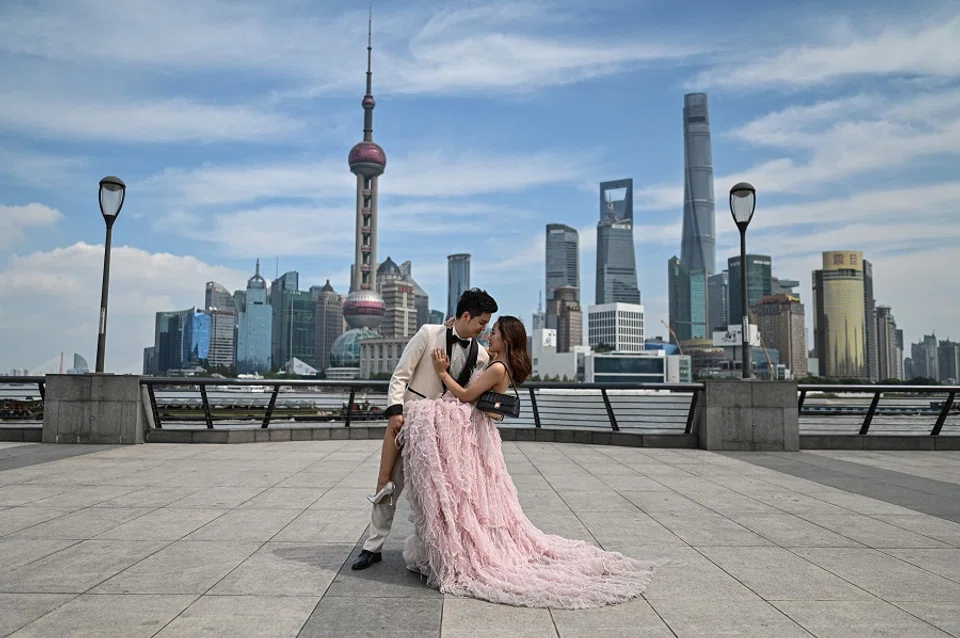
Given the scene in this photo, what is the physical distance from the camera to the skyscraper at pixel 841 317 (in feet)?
578

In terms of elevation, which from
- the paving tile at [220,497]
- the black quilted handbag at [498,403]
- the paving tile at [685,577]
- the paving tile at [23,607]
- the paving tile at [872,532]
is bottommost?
the paving tile at [872,532]

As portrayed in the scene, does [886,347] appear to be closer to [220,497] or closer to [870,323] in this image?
[870,323]

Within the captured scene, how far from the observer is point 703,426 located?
12391 mm

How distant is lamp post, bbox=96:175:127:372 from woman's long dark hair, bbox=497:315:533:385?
9.97 metres

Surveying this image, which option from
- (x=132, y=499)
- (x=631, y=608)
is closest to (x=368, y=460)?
(x=132, y=499)

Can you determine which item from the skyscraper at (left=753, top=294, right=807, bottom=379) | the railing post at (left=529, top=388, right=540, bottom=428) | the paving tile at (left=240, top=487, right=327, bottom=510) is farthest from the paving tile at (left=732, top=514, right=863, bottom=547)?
the skyscraper at (left=753, top=294, right=807, bottom=379)

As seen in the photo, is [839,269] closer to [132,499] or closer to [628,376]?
[628,376]

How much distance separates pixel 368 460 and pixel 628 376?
122243 mm

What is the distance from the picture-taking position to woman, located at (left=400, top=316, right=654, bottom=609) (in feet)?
13.7

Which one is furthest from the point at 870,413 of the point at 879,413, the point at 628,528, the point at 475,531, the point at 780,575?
the point at 475,531

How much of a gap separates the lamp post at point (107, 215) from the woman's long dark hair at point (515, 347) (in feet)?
32.7

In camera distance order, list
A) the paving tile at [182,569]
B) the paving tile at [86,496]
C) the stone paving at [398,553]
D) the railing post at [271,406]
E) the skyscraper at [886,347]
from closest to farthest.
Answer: the stone paving at [398,553] → the paving tile at [182,569] → the paving tile at [86,496] → the railing post at [271,406] → the skyscraper at [886,347]

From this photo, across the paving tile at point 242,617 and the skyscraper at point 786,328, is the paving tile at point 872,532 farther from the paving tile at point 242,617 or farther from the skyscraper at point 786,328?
the skyscraper at point 786,328

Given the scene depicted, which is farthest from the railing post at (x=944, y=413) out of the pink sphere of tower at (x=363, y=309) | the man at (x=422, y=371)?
the pink sphere of tower at (x=363, y=309)
